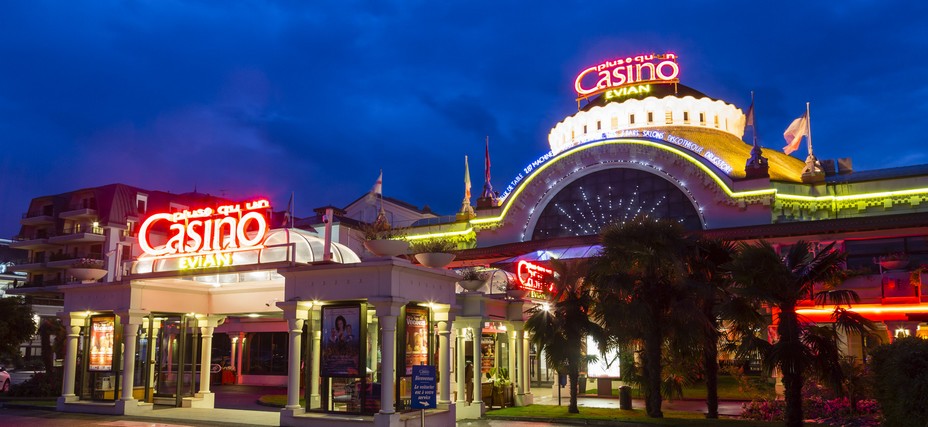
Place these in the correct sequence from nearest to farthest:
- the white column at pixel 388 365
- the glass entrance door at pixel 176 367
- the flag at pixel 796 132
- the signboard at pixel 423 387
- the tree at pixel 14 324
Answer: the signboard at pixel 423 387, the white column at pixel 388 365, the glass entrance door at pixel 176 367, the tree at pixel 14 324, the flag at pixel 796 132

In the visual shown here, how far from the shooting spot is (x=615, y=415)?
86.6ft

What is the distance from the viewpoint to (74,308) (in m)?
29.1

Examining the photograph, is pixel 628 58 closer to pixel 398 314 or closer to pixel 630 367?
pixel 630 367

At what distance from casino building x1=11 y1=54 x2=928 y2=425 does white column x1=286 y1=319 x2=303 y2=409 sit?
0.06 meters

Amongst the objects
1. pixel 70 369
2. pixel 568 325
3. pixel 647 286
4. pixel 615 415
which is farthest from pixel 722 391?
pixel 70 369

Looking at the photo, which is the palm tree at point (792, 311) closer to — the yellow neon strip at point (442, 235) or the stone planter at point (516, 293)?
the stone planter at point (516, 293)

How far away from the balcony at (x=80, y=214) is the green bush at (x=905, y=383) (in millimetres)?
79172

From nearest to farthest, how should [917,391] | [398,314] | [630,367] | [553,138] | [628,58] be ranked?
[917,391] < [398,314] < [630,367] < [628,58] < [553,138]

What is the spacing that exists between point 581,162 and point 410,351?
30.6m

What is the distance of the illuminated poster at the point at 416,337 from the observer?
2258 cm

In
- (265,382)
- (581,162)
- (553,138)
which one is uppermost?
(553,138)

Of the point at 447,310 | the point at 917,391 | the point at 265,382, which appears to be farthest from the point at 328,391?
the point at 265,382

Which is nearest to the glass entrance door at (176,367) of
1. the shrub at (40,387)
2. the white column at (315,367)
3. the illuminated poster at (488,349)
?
the white column at (315,367)

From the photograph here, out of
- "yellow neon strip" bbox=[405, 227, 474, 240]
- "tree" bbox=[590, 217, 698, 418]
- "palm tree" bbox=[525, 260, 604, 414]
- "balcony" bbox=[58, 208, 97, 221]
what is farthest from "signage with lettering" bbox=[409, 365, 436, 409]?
"balcony" bbox=[58, 208, 97, 221]
